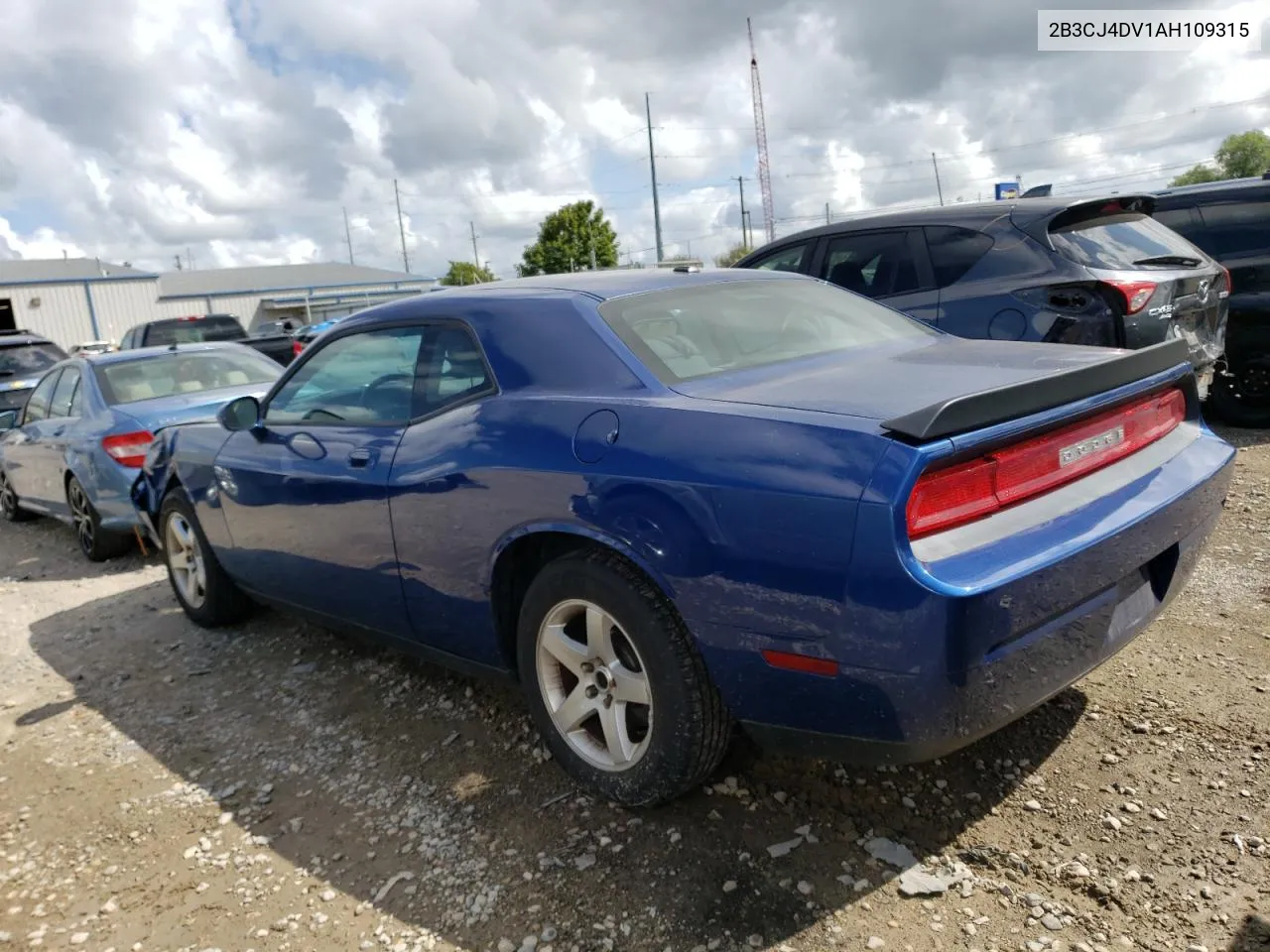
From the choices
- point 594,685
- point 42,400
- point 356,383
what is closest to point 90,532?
point 42,400

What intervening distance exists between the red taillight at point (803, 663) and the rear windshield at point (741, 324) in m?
0.87

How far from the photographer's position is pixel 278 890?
2.74 meters

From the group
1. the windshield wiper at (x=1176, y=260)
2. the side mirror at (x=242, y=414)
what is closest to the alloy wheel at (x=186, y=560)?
the side mirror at (x=242, y=414)

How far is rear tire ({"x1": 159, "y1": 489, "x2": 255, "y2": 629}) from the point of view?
4797 millimetres

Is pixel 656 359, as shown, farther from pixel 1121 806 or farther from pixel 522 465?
pixel 1121 806

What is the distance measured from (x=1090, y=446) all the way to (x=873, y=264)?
404 cm

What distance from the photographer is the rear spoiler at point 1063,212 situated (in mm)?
5582

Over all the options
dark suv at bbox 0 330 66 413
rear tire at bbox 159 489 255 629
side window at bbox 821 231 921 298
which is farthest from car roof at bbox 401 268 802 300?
dark suv at bbox 0 330 66 413

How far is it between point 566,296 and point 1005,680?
1755 millimetres

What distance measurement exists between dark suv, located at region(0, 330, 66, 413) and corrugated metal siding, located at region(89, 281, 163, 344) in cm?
3848

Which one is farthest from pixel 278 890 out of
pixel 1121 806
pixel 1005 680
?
pixel 1121 806

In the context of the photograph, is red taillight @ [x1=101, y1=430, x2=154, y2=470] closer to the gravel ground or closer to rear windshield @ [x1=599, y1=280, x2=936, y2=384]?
the gravel ground

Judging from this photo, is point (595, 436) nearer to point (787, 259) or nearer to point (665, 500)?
point (665, 500)

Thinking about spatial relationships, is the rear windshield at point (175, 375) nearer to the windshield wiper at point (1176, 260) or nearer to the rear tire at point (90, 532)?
the rear tire at point (90, 532)
